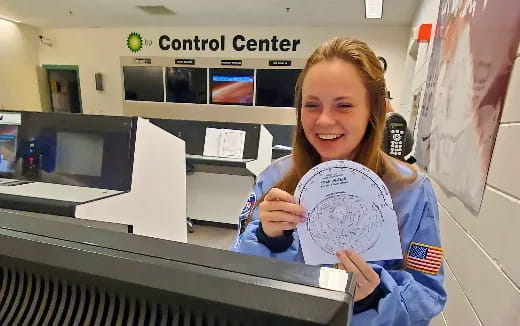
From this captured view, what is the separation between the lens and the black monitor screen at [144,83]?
696cm

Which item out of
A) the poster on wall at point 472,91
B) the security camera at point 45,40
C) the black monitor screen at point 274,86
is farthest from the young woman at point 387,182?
the security camera at point 45,40

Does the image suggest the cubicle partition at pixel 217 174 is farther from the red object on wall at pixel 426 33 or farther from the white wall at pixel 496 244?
the white wall at pixel 496 244

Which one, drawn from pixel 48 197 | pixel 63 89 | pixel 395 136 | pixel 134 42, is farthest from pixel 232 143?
pixel 63 89

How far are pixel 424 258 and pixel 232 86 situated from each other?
20.7 feet

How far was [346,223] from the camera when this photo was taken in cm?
59

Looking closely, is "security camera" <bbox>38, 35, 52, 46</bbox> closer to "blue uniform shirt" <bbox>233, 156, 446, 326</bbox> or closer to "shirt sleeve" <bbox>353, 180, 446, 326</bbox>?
"blue uniform shirt" <bbox>233, 156, 446, 326</bbox>

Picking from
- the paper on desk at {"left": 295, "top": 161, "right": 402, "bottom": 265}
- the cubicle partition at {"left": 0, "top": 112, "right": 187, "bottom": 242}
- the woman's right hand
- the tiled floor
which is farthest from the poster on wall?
the tiled floor

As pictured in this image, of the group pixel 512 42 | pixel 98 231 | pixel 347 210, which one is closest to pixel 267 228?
pixel 347 210

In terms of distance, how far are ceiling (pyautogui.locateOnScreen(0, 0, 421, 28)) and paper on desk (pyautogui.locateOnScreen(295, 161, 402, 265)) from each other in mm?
4811

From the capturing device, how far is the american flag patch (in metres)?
0.70

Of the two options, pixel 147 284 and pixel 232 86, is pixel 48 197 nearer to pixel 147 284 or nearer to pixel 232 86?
pixel 147 284

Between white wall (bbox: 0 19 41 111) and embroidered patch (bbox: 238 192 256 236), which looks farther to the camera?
white wall (bbox: 0 19 41 111)

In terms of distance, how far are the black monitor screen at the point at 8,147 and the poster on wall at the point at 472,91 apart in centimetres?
201

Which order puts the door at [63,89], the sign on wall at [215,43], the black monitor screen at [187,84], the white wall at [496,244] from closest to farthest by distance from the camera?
the white wall at [496,244], the sign on wall at [215,43], the black monitor screen at [187,84], the door at [63,89]
